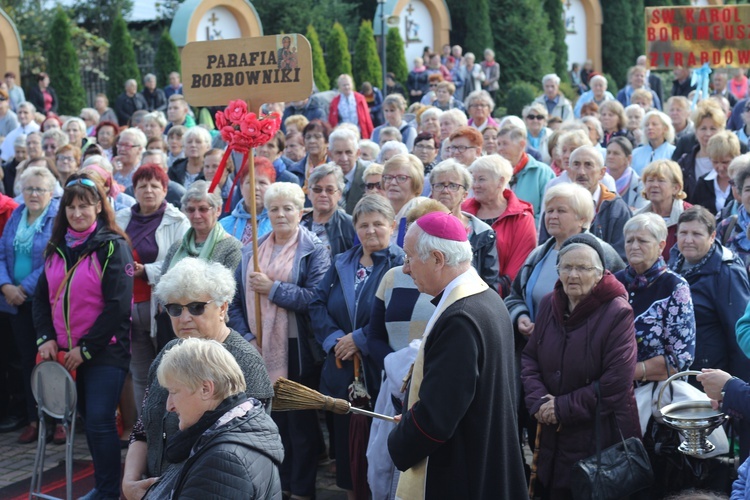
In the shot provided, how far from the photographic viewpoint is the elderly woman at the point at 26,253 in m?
7.66

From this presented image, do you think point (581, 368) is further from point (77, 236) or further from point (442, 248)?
point (77, 236)

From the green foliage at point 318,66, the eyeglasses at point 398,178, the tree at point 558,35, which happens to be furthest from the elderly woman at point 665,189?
the tree at point 558,35

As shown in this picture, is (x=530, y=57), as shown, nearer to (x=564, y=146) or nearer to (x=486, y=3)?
(x=486, y=3)

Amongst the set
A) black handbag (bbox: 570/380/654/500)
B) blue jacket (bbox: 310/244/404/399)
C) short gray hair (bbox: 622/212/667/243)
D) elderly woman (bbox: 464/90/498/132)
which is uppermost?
A: elderly woman (bbox: 464/90/498/132)

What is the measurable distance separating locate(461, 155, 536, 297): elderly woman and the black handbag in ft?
5.25

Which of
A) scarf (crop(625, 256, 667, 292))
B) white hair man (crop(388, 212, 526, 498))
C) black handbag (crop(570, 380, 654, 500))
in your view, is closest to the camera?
white hair man (crop(388, 212, 526, 498))

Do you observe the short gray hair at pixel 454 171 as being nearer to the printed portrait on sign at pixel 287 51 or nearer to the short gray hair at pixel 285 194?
the short gray hair at pixel 285 194

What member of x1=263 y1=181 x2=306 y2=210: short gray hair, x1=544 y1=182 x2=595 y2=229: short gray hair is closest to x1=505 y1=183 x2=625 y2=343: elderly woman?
x1=544 y1=182 x2=595 y2=229: short gray hair

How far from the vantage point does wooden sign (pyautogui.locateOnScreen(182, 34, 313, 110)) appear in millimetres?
6734

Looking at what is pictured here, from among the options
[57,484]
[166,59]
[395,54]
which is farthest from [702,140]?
[395,54]

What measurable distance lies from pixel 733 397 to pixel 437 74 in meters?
17.2

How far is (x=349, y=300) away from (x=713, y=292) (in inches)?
82.7

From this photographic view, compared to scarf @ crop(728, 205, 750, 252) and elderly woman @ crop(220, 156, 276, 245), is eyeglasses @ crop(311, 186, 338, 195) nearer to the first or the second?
elderly woman @ crop(220, 156, 276, 245)

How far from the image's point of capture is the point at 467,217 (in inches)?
257
